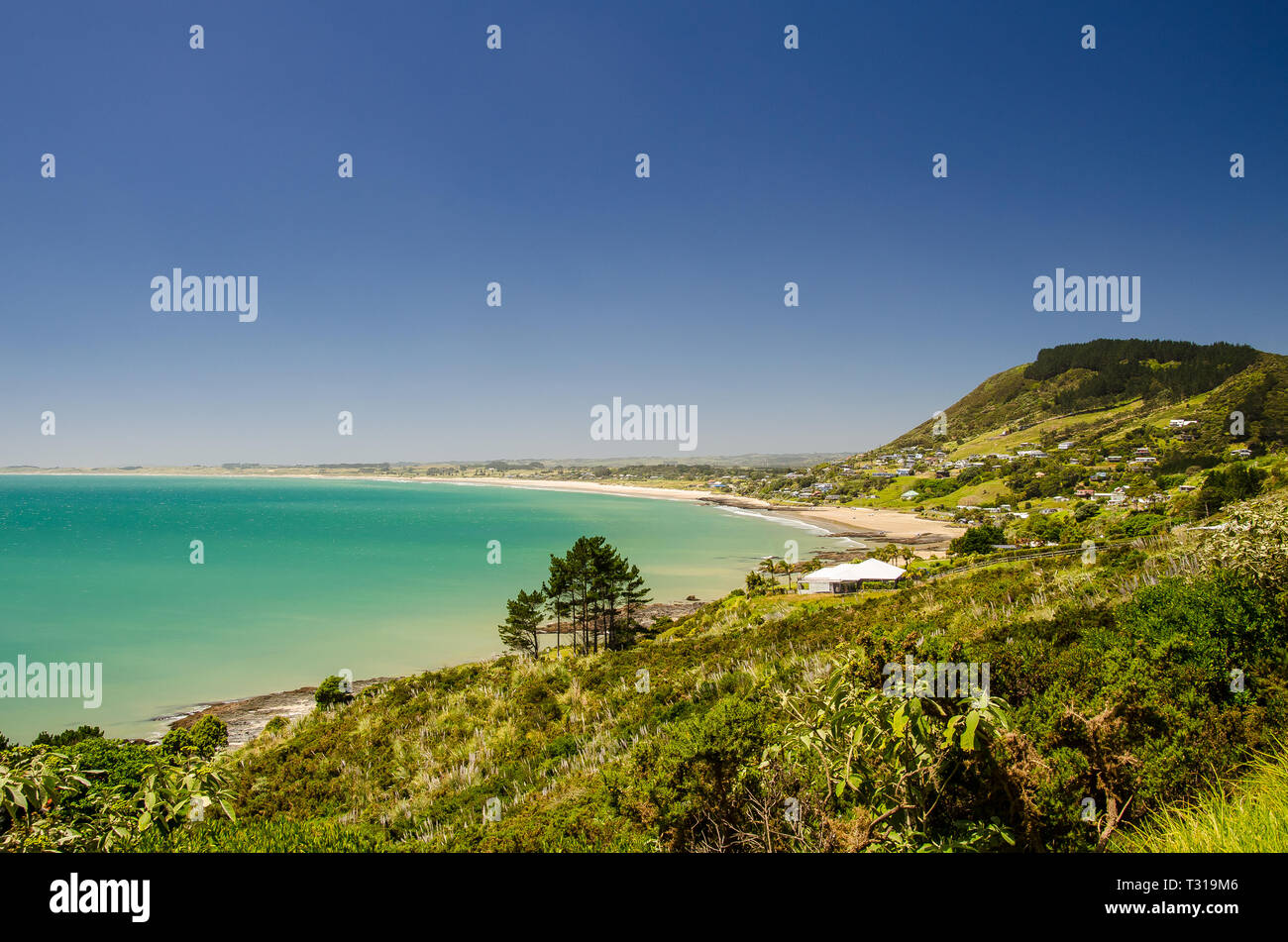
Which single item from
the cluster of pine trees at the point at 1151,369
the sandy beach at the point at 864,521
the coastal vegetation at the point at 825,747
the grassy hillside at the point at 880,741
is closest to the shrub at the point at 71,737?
the coastal vegetation at the point at 825,747

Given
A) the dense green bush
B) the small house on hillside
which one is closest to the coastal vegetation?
the dense green bush

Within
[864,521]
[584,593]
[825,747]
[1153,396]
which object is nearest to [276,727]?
[584,593]

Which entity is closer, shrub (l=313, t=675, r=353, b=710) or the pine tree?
shrub (l=313, t=675, r=353, b=710)

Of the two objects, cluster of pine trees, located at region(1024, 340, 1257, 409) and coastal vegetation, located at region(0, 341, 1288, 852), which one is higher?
cluster of pine trees, located at region(1024, 340, 1257, 409)

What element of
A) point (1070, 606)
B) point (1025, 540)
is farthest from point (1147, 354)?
point (1070, 606)

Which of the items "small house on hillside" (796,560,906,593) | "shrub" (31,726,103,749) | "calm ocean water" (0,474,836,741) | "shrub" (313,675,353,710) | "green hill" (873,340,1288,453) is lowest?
"calm ocean water" (0,474,836,741)

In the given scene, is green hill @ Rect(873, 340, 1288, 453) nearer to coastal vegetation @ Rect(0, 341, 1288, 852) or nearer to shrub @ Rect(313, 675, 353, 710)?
coastal vegetation @ Rect(0, 341, 1288, 852)

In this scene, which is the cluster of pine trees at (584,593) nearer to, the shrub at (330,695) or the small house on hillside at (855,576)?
the shrub at (330,695)
